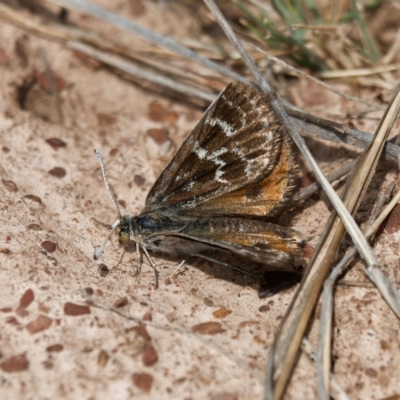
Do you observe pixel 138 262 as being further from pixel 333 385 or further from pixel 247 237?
pixel 333 385

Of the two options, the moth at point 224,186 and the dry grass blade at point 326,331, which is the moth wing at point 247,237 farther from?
the dry grass blade at point 326,331

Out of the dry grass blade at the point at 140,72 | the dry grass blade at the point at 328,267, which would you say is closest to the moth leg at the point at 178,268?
the dry grass blade at the point at 328,267

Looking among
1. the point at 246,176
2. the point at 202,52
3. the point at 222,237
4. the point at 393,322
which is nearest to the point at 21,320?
the point at 222,237

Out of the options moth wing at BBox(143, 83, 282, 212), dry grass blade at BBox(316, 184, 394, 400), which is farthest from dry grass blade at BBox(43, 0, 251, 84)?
dry grass blade at BBox(316, 184, 394, 400)

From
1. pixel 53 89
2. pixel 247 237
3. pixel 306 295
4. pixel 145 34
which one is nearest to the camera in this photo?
pixel 306 295

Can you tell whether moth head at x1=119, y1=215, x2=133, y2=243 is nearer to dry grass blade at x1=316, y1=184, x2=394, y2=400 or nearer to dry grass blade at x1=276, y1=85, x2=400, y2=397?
dry grass blade at x1=276, y1=85, x2=400, y2=397

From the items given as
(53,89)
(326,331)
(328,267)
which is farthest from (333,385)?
(53,89)

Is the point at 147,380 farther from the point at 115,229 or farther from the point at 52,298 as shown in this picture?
the point at 115,229
